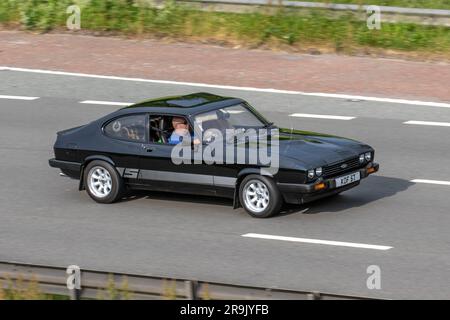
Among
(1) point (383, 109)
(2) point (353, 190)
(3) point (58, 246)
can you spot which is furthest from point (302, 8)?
(3) point (58, 246)

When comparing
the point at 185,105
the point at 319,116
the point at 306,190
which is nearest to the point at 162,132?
the point at 185,105

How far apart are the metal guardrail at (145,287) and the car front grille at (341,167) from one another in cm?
391

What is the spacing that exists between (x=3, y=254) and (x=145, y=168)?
7.89 feet

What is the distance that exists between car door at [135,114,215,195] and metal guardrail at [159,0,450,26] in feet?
31.7

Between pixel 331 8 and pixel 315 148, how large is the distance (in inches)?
387

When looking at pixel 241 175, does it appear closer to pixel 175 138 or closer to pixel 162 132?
pixel 175 138

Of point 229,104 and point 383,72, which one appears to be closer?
point 229,104

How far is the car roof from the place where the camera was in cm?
1424

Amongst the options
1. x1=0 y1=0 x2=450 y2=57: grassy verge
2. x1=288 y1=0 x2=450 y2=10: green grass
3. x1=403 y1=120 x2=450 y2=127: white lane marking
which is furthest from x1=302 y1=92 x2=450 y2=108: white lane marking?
x1=288 y1=0 x2=450 y2=10: green grass

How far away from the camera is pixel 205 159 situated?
13.9 metres

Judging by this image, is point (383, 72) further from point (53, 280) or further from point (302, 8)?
point (53, 280)

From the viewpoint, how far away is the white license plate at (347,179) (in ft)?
44.4

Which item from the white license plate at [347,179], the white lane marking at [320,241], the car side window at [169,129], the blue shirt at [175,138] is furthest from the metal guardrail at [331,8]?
the white lane marking at [320,241]

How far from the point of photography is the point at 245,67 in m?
21.8
